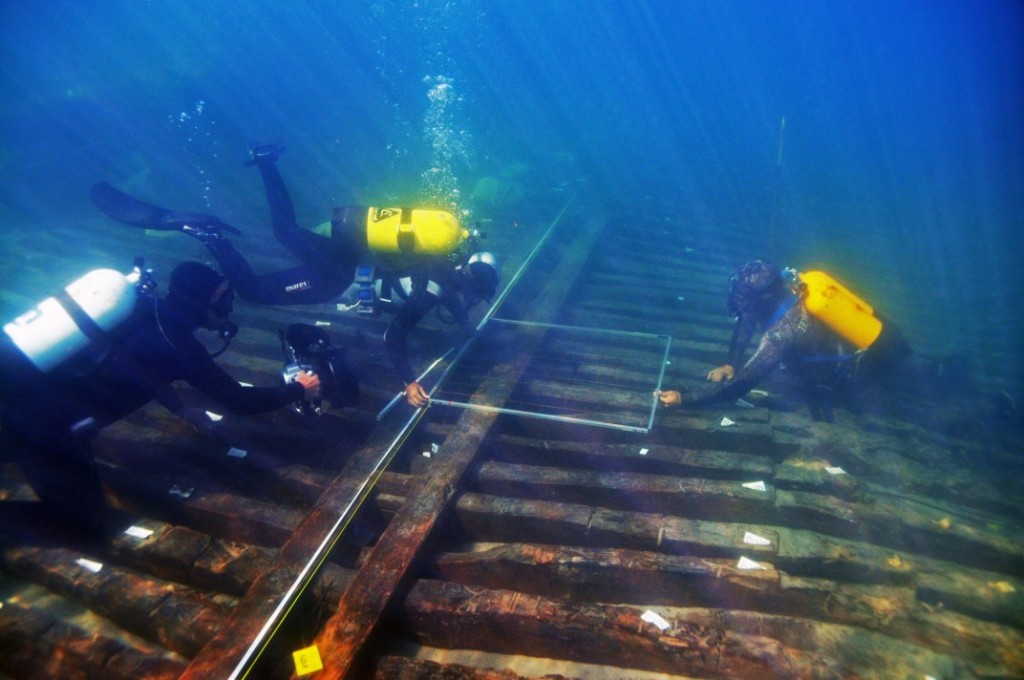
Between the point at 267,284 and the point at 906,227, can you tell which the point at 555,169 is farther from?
the point at 267,284

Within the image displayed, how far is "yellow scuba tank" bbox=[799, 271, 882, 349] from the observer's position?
4777mm

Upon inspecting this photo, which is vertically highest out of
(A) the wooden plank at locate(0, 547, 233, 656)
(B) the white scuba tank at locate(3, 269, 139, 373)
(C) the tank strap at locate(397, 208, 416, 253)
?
(C) the tank strap at locate(397, 208, 416, 253)

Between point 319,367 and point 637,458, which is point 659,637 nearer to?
point 637,458

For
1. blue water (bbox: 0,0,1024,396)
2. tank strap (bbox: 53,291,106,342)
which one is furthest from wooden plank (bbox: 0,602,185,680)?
blue water (bbox: 0,0,1024,396)

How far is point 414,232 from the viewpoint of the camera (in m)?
4.85

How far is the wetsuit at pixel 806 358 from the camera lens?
15.7 ft

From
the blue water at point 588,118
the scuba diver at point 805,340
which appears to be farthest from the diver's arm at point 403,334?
the blue water at point 588,118

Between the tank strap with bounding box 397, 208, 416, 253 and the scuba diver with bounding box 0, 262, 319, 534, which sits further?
the tank strap with bounding box 397, 208, 416, 253

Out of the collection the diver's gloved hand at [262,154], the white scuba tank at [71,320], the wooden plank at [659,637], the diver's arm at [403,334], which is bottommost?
the wooden plank at [659,637]

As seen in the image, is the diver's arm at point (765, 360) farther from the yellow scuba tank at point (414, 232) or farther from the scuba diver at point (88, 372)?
the scuba diver at point (88, 372)

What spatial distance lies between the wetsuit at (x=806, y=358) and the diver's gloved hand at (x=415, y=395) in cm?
253

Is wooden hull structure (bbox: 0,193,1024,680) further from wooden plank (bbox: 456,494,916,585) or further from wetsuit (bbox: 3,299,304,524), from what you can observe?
wetsuit (bbox: 3,299,304,524)

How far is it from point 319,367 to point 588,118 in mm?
61880

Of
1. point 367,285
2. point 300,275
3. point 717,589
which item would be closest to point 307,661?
point 717,589
